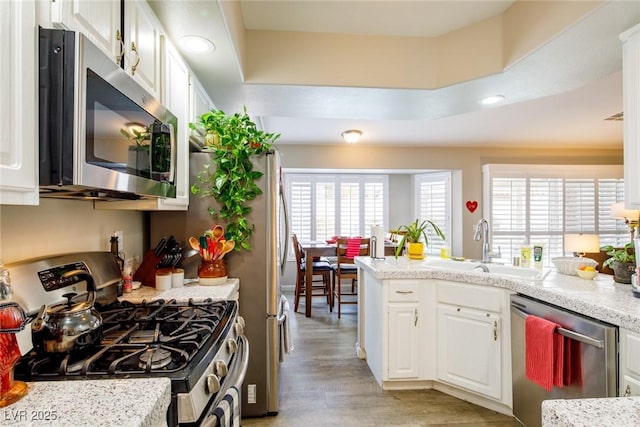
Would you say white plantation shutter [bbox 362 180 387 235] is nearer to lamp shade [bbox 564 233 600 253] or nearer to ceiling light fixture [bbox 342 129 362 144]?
ceiling light fixture [bbox 342 129 362 144]

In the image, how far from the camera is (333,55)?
2246mm

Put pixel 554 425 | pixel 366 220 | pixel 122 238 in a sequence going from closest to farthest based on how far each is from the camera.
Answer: pixel 554 425 → pixel 122 238 → pixel 366 220

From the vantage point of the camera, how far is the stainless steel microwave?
0.86 meters

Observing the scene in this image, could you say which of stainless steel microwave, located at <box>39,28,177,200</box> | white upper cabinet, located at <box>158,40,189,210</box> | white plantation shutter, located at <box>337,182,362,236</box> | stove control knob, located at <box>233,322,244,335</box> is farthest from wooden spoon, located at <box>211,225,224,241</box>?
white plantation shutter, located at <box>337,182,362,236</box>

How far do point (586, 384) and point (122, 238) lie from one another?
2474mm

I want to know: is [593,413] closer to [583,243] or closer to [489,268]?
[489,268]

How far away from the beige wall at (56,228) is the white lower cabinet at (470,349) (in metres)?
2.16

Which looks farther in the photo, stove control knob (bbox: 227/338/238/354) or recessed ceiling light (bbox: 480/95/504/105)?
recessed ceiling light (bbox: 480/95/504/105)

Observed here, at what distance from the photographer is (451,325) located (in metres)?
2.39

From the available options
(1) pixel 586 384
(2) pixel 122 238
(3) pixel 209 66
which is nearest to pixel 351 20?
(3) pixel 209 66

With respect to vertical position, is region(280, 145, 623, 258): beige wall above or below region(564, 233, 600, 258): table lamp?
above

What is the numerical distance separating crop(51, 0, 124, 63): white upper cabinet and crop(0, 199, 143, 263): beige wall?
63cm

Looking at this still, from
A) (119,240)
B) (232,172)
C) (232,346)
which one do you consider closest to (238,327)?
(232,346)

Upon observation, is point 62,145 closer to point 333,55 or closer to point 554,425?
point 554,425
